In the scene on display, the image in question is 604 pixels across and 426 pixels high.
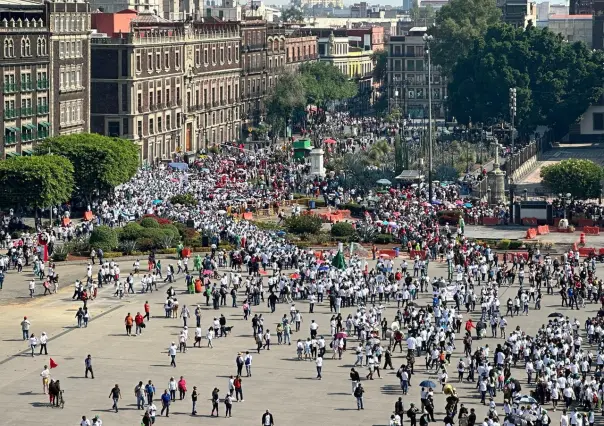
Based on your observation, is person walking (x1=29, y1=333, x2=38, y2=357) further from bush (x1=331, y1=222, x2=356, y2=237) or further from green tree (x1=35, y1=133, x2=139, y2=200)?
green tree (x1=35, y1=133, x2=139, y2=200)

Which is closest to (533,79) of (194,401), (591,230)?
(591,230)

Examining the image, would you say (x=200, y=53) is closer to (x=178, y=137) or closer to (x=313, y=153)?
(x=178, y=137)

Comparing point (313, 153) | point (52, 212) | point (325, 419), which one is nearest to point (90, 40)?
point (313, 153)

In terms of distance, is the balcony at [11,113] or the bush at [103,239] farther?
the balcony at [11,113]

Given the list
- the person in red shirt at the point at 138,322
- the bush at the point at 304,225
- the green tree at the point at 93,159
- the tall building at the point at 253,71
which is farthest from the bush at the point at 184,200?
the tall building at the point at 253,71

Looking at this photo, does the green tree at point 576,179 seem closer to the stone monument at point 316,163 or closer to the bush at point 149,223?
the stone monument at point 316,163

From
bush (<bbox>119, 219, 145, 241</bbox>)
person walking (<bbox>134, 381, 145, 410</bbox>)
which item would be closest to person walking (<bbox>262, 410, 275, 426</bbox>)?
person walking (<bbox>134, 381, 145, 410</bbox>)
